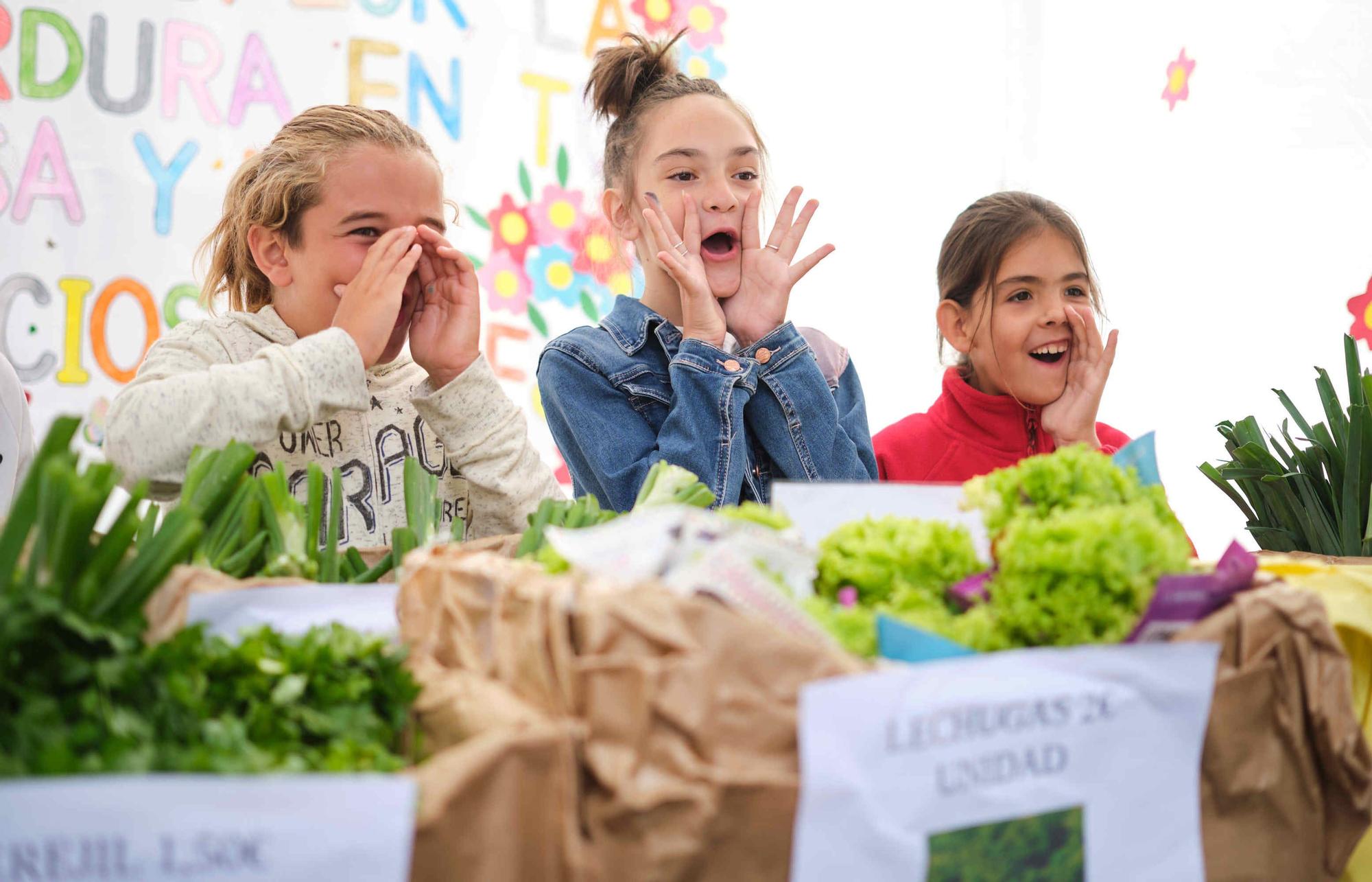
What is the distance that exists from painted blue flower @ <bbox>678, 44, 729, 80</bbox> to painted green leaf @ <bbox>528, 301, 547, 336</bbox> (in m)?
0.64

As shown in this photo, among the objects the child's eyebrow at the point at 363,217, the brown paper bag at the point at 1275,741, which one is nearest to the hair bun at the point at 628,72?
the child's eyebrow at the point at 363,217

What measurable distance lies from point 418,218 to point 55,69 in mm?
973

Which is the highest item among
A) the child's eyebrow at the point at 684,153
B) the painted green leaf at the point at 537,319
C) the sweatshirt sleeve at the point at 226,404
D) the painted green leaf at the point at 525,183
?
the painted green leaf at the point at 525,183

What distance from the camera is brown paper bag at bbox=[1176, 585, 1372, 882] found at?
0.67 metres

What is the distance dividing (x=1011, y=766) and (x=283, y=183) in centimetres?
116

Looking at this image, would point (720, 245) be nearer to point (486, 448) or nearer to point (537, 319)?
point (486, 448)

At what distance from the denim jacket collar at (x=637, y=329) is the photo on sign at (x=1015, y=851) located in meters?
1.04

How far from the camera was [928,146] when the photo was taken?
280 centimetres

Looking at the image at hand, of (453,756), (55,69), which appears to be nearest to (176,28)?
(55,69)

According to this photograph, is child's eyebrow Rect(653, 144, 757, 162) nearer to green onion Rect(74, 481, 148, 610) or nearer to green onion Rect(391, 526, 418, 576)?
green onion Rect(391, 526, 418, 576)

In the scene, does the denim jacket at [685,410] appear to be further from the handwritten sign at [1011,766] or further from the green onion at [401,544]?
the handwritten sign at [1011,766]

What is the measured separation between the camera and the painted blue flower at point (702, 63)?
2.50m

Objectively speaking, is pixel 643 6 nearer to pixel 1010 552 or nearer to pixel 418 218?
pixel 418 218

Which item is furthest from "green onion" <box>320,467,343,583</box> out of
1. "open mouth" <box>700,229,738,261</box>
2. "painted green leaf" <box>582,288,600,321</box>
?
"painted green leaf" <box>582,288,600,321</box>
